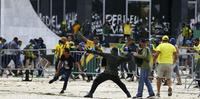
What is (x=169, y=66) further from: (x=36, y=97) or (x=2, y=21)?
(x=2, y=21)

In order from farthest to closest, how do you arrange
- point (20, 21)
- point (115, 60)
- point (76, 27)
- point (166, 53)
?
point (76, 27)
point (20, 21)
point (166, 53)
point (115, 60)

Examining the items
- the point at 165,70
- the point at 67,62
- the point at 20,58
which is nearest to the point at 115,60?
the point at 165,70

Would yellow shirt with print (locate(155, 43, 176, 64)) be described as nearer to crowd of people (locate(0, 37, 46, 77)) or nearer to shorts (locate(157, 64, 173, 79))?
shorts (locate(157, 64, 173, 79))

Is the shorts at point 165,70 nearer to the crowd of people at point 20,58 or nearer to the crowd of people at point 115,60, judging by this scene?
the crowd of people at point 115,60

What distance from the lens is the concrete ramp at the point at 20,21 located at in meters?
33.4

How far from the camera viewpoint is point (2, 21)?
109 ft

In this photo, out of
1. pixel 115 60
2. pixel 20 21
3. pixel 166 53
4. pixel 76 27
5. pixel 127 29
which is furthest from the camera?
pixel 127 29

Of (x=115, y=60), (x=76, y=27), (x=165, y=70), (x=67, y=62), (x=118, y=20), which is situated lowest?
(x=165, y=70)

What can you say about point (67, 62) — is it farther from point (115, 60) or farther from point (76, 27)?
point (76, 27)

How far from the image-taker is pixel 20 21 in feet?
111

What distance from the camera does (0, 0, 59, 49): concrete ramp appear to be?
33.4 meters

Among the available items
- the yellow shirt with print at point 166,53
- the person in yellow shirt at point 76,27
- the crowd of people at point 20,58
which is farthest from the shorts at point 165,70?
the person in yellow shirt at point 76,27

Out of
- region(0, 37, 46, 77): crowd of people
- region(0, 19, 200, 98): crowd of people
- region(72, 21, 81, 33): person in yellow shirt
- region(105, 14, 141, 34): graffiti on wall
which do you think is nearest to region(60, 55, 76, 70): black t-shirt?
region(0, 19, 200, 98): crowd of people

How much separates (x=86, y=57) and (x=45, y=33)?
29.4 feet
